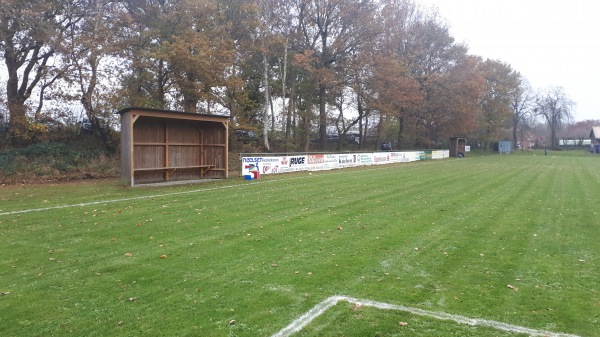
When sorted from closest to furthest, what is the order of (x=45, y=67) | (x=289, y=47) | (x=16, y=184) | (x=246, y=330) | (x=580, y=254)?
(x=246, y=330) → (x=580, y=254) → (x=16, y=184) → (x=45, y=67) → (x=289, y=47)

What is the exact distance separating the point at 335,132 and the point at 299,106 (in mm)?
12093

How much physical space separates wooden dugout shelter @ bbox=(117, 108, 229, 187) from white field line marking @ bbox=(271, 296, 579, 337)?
14127 millimetres

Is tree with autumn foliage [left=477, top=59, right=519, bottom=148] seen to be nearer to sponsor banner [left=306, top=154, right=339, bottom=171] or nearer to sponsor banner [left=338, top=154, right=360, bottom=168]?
sponsor banner [left=338, top=154, right=360, bottom=168]

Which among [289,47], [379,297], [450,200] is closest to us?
[379,297]

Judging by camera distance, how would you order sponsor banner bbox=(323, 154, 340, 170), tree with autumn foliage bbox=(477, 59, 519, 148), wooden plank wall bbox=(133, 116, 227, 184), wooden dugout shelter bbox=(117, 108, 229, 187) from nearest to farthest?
wooden dugout shelter bbox=(117, 108, 229, 187), wooden plank wall bbox=(133, 116, 227, 184), sponsor banner bbox=(323, 154, 340, 170), tree with autumn foliage bbox=(477, 59, 519, 148)

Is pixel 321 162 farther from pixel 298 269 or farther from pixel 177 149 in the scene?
pixel 298 269

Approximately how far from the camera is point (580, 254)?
23.7ft

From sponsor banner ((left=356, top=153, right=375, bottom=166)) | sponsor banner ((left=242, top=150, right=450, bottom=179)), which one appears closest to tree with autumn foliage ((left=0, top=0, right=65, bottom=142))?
sponsor banner ((left=242, top=150, right=450, bottom=179))

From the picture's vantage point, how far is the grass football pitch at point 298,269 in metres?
4.39

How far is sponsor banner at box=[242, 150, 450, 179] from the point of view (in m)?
22.6

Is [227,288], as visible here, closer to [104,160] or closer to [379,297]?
[379,297]

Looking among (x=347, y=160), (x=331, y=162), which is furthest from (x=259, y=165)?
(x=347, y=160)

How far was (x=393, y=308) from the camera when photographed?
4.74 meters

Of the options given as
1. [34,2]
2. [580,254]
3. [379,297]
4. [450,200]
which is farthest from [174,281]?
[34,2]
